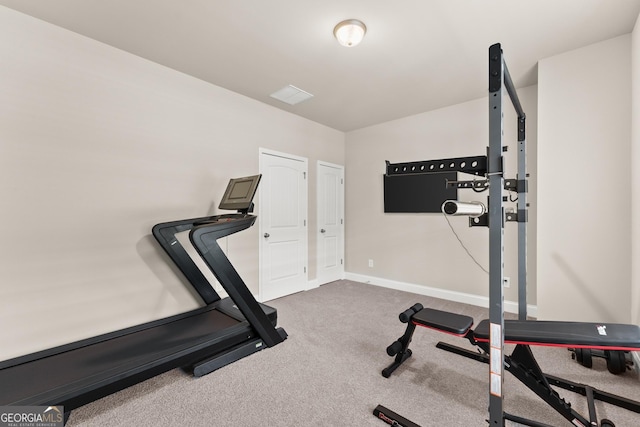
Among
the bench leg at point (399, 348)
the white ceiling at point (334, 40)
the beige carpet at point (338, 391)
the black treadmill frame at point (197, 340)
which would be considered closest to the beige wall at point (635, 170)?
the white ceiling at point (334, 40)

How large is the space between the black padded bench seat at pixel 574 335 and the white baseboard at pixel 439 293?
1.62 meters

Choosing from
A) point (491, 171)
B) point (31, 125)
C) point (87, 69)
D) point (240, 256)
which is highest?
point (87, 69)

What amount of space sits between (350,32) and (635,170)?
2572 mm

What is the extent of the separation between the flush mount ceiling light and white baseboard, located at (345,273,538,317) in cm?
330

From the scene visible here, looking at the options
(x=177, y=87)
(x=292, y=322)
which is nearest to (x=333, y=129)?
(x=177, y=87)

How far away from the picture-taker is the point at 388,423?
5.38 ft

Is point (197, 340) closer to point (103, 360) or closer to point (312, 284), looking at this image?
point (103, 360)

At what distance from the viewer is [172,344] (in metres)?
2.16

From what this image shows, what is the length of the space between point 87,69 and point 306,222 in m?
3.01

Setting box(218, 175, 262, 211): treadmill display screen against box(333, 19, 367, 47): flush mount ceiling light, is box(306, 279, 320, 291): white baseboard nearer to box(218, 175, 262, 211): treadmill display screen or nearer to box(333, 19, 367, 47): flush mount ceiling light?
box(218, 175, 262, 211): treadmill display screen

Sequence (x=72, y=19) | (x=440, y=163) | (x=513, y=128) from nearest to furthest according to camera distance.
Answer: (x=440, y=163) < (x=72, y=19) < (x=513, y=128)

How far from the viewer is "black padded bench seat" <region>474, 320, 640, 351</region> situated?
4.95 ft

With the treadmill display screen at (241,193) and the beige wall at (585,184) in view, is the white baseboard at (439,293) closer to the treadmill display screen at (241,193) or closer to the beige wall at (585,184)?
the beige wall at (585,184)

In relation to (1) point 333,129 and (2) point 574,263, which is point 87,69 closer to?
(1) point 333,129
